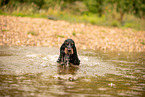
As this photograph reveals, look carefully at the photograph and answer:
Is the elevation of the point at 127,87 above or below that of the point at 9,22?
below

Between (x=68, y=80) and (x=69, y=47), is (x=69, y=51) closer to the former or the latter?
(x=69, y=47)

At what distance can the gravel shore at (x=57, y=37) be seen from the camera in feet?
38.3

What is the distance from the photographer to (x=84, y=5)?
2891cm

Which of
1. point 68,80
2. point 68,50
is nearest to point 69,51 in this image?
point 68,50

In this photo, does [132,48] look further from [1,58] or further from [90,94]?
[90,94]

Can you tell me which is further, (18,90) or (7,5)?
(7,5)

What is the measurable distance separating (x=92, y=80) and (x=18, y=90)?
1.89 m

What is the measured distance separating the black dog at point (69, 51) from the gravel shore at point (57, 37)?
4505mm

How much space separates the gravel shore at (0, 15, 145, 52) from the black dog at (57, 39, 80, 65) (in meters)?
4.50

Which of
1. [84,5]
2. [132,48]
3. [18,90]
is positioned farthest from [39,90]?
[84,5]

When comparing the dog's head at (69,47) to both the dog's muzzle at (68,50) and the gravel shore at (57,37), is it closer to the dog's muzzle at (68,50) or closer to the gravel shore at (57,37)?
the dog's muzzle at (68,50)

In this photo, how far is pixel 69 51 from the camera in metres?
6.52

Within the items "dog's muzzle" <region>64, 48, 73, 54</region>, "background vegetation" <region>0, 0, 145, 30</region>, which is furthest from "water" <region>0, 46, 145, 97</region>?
"background vegetation" <region>0, 0, 145, 30</region>

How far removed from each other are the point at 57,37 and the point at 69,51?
6.53 m
